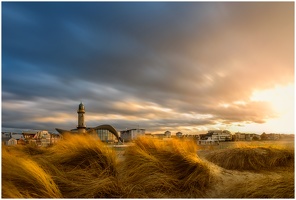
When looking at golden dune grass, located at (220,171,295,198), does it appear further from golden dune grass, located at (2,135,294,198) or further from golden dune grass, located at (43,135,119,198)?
golden dune grass, located at (43,135,119,198)

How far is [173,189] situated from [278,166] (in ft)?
11.5

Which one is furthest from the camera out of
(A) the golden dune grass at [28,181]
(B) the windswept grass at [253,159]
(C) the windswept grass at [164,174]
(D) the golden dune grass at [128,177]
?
(B) the windswept grass at [253,159]

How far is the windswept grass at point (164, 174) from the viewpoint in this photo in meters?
4.43

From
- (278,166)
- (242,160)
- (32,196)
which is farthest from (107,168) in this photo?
(278,166)

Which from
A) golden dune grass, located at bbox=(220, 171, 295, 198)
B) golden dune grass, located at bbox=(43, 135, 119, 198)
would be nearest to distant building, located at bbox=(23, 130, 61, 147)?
golden dune grass, located at bbox=(43, 135, 119, 198)

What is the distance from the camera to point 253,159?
21.8 ft

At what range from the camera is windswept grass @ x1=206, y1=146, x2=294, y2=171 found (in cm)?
643

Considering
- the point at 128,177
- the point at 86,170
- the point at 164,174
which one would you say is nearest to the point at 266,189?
the point at 164,174

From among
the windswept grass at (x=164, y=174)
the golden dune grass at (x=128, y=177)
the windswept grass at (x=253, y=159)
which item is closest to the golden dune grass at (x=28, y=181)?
the golden dune grass at (x=128, y=177)

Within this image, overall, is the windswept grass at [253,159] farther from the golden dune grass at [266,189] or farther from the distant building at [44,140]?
the distant building at [44,140]

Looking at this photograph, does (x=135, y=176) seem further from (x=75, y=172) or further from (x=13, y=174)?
(x=13, y=174)

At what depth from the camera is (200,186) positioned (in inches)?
182

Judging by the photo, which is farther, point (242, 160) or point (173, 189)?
point (242, 160)

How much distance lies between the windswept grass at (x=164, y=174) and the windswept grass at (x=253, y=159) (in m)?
1.47
